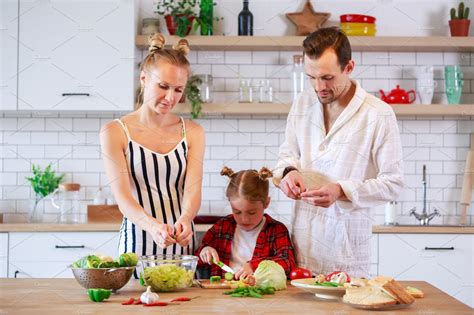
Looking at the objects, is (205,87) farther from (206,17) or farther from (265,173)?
(265,173)

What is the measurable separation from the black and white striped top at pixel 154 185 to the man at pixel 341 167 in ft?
1.28

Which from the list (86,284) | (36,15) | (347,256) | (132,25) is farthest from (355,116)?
(36,15)

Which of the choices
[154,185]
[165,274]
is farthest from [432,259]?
[165,274]

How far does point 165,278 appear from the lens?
228cm

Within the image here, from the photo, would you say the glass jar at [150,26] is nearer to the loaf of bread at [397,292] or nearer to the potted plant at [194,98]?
the potted plant at [194,98]

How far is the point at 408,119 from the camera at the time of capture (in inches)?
201

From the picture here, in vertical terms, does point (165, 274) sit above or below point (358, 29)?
below

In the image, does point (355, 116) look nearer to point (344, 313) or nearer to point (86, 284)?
point (344, 313)

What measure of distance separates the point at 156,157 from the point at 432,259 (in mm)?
2484

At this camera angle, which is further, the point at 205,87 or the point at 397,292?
the point at 205,87

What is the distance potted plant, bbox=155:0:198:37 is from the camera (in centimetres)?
487

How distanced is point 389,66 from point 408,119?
39cm

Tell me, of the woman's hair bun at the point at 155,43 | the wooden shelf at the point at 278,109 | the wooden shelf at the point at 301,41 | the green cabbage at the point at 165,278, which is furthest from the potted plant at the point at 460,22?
the green cabbage at the point at 165,278

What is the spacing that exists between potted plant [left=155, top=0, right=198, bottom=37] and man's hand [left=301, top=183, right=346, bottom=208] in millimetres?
2543
